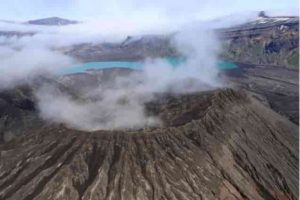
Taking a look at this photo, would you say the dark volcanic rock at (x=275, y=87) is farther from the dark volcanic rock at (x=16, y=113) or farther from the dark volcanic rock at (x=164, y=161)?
the dark volcanic rock at (x=16, y=113)

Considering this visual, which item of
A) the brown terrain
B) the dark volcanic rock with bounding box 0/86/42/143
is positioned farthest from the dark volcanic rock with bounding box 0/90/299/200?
the dark volcanic rock with bounding box 0/86/42/143

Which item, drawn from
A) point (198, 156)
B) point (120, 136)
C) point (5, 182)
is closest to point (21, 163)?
point (5, 182)

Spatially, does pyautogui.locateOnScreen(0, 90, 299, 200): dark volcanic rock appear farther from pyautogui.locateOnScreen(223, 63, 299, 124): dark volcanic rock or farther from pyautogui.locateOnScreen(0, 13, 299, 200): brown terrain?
pyautogui.locateOnScreen(223, 63, 299, 124): dark volcanic rock

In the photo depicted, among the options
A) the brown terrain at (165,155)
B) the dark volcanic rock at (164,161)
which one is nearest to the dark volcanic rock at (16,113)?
the brown terrain at (165,155)

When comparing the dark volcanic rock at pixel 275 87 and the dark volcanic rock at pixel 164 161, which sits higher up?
the dark volcanic rock at pixel 164 161

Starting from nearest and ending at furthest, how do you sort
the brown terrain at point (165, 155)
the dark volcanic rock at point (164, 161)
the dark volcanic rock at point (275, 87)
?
the dark volcanic rock at point (164, 161), the brown terrain at point (165, 155), the dark volcanic rock at point (275, 87)

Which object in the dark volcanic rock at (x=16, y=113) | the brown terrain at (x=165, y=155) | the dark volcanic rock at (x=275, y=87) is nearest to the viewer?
the brown terrain at (x=165, y=155)

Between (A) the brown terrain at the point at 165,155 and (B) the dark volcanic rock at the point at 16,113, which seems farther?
(B) the dark volcanic rock at the point at 16,113

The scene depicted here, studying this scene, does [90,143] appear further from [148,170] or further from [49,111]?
[49,111]
